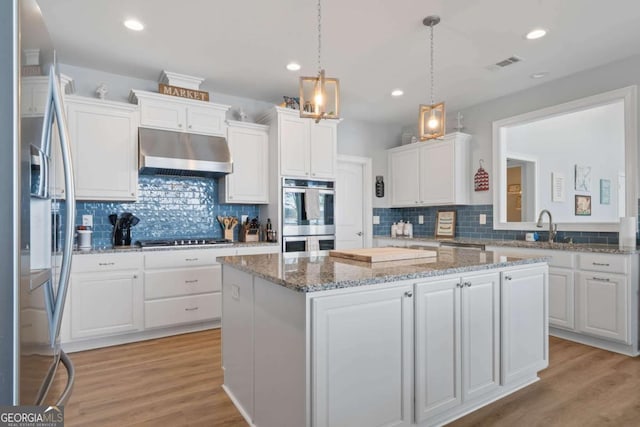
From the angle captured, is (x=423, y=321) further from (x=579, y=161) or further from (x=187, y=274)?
(x=579, y=161)

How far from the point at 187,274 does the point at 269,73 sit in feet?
7.36

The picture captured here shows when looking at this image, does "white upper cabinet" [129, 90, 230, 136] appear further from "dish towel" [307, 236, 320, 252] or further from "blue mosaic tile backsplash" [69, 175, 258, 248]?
"dish towel" [307, 236, 320, 252]

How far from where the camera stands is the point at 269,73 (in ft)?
12.3

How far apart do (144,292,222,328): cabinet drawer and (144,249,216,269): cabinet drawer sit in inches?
13.3

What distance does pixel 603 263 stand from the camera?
3.13 m

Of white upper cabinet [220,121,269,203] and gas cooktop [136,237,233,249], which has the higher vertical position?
white upper cabinet [220,121,269,203]

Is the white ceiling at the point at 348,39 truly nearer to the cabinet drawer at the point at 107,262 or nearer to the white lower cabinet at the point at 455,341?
the cabinet drawer at the point at 107,262

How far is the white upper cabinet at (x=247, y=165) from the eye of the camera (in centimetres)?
414

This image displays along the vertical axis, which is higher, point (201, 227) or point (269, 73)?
point (269, 73)

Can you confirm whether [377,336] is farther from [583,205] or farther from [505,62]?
[583,205]

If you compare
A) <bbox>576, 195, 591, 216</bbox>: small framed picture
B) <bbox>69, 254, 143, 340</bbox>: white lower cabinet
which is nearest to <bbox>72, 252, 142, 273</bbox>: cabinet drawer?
<bbox>69, 254, 143, 340</bbox>: white lower cabinet

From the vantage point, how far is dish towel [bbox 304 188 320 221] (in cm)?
439

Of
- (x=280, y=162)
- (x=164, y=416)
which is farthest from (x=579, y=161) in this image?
(x=164, y=416)

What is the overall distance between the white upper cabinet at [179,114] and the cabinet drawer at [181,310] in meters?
1.76
